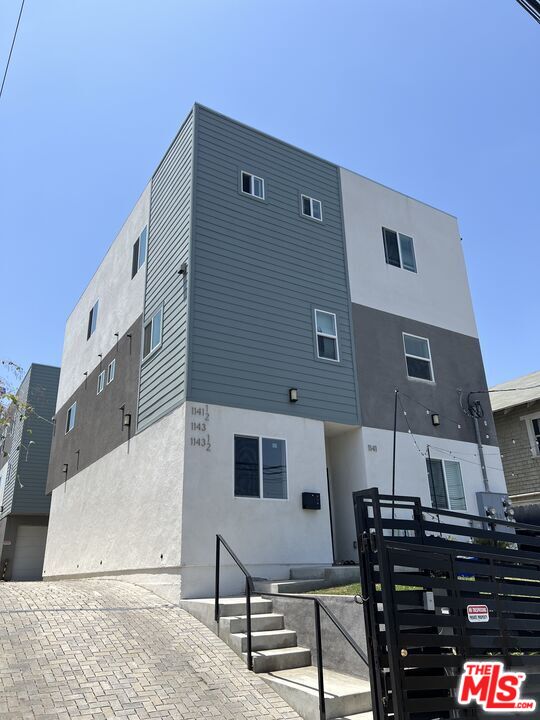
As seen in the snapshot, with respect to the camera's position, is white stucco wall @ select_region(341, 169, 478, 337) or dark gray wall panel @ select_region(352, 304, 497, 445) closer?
dark gray wall panel @ select_region(352, 304, 497, 445)

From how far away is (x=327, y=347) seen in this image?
12.3 meters

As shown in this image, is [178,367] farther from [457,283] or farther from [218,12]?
[457,283]

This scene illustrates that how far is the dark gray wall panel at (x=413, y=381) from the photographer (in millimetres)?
12586

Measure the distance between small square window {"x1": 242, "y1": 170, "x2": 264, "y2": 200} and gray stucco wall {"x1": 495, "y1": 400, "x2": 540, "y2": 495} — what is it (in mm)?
12015

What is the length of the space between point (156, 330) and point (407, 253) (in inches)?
277

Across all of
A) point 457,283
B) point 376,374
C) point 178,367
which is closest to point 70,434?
point 178,367

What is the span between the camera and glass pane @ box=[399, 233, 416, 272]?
48.4ft

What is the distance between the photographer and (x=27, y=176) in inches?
390

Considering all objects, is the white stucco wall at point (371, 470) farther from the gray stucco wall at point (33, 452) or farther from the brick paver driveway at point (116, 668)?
the gray stucco wall at point (33, 452)

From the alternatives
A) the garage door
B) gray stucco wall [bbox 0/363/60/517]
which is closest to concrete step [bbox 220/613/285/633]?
gray stucco wall [bbox 0/363/60/517]

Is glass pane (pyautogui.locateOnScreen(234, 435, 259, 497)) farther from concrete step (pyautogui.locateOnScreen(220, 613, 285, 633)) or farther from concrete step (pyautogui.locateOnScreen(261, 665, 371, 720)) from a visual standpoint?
concrete step (pyautogui.locateOnScreen(261, 665, 371, 720))

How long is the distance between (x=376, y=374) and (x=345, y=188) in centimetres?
504

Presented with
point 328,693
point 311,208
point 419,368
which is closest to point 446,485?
point 419,368

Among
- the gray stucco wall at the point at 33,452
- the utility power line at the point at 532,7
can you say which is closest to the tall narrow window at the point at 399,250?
the utility power line at the point at 532,7
